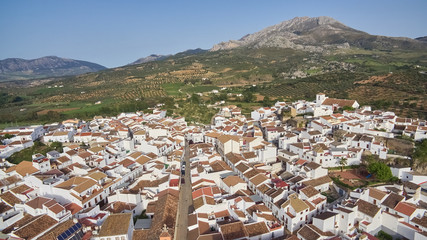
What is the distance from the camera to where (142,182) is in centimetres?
2331

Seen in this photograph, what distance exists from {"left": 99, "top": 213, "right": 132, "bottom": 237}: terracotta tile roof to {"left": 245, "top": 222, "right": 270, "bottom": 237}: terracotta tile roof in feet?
24.2

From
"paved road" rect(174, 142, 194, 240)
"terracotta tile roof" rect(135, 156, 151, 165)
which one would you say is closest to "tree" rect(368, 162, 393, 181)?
"paved road" rect(174, 142, 194, 240)

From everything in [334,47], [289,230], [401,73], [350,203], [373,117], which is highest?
[334,47]

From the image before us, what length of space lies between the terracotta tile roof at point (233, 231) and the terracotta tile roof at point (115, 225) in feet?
19.0

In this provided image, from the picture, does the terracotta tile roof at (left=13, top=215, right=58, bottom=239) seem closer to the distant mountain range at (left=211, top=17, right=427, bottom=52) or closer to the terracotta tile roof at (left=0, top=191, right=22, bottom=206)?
the terracotta tile roof at (left=0, top=191, right=22, bottom=206)

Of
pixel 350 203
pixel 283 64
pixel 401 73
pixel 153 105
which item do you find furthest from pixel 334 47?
pixel 350 203

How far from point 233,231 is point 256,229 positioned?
1.59 meters

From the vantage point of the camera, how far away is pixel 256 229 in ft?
54.7

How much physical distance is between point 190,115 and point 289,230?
33.8 meters

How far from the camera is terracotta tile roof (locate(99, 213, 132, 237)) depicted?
51.8ft

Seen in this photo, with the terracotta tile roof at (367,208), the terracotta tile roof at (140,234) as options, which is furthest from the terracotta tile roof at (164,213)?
the terracotta tile roof at (367,208)

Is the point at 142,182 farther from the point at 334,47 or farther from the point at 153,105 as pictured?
the point at 334,47

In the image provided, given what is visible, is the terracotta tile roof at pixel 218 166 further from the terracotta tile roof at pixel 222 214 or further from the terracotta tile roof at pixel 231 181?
the terracotta tile roof at pixel 222 214

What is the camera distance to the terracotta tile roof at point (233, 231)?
51.6ft
